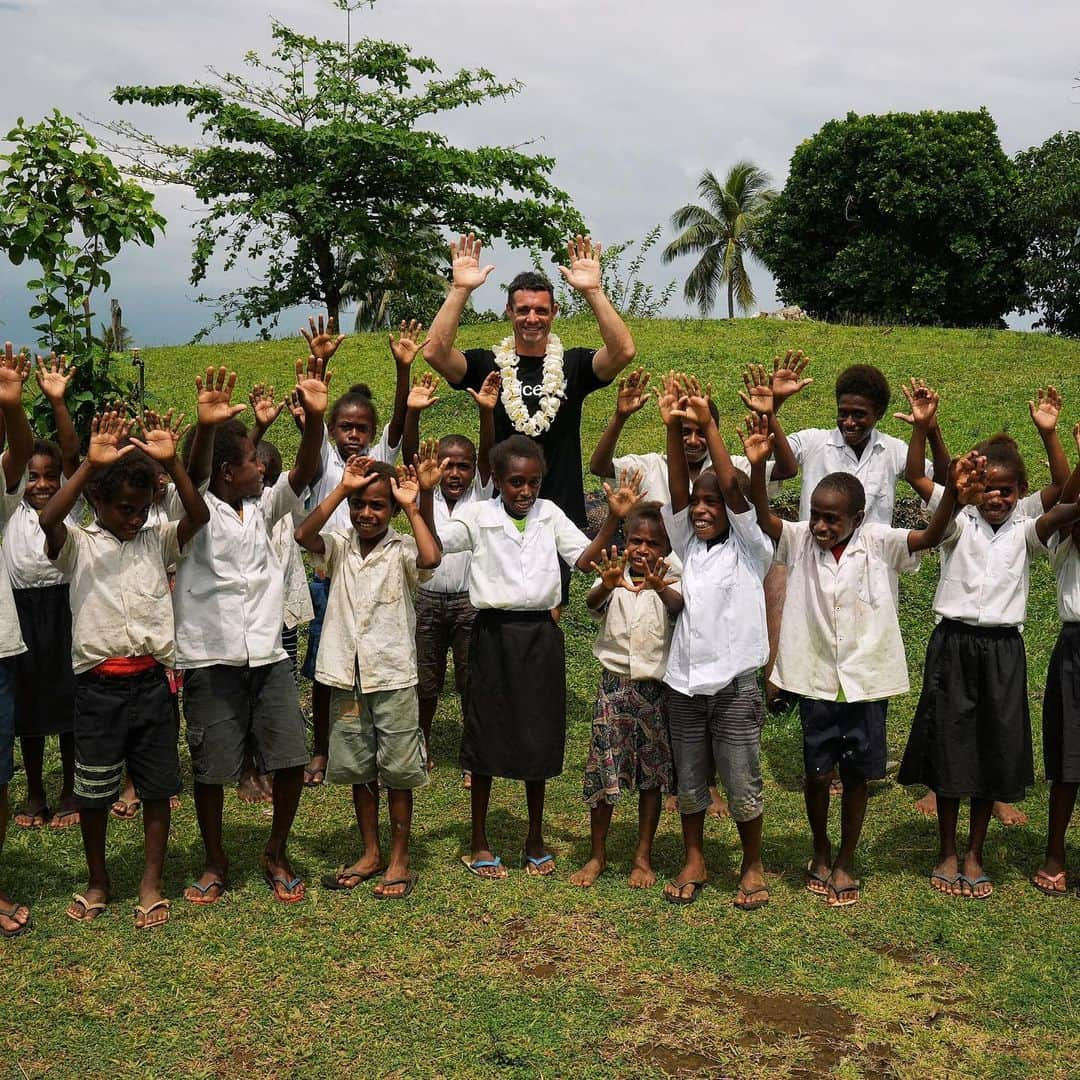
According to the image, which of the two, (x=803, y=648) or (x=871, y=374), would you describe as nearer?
(x=803, y=648)

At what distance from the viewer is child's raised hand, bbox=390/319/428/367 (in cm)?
568

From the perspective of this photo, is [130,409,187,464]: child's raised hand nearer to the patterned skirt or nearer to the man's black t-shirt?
the man's black t-shirt

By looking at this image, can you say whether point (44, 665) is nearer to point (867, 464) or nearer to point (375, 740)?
point (375, 740)

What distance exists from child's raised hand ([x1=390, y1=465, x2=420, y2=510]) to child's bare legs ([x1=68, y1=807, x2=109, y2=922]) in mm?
1667

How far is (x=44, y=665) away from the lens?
5.49m

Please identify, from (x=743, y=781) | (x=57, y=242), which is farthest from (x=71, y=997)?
(x=57, y=242)

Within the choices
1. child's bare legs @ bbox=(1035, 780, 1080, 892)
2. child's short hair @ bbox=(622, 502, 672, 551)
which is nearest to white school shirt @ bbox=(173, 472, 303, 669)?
child's short hair @ bbox=(622, 502, 672, 551)

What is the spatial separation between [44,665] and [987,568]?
166 inches

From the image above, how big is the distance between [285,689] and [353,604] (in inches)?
17.3

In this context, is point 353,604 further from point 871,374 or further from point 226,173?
point 226,173

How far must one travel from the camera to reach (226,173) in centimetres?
2200

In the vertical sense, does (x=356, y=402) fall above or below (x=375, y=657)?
above

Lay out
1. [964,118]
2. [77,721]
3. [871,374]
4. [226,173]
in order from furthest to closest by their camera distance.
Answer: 1. [964,118]
2. [226,173]
3. [871,374]
4. [77,721]

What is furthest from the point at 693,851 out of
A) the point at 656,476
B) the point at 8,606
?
the point at 8,606
